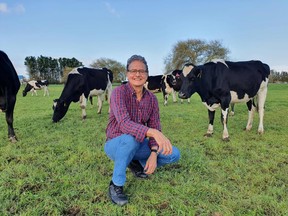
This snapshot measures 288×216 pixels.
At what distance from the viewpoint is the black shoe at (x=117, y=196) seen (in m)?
2.68

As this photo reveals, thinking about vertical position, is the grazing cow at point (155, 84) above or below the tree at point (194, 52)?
below

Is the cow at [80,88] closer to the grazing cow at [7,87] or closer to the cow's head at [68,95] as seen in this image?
the cow's head at [68,95]

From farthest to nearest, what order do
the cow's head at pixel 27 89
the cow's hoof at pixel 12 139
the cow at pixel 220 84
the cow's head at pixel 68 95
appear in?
1. the cow's head at pixel 27 89
2. the cow's head at pixel 68 95
3. the cow at pixel 220 84
4. the cow's hoof at pixel 12 139

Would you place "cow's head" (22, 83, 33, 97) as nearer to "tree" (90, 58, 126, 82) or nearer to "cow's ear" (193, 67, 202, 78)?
"cow's ear" (193, 67, 202, 78)

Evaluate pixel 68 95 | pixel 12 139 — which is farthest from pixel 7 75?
pixel 68 95

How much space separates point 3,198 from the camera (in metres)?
2.82

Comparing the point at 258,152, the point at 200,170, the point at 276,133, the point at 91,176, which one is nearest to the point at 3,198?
the point at 91,176

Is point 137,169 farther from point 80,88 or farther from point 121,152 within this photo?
point 80,88

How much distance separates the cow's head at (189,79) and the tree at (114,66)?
54.7m

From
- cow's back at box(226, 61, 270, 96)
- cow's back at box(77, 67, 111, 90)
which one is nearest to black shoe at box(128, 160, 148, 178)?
cow's back at box(226, 61, 270, 96)

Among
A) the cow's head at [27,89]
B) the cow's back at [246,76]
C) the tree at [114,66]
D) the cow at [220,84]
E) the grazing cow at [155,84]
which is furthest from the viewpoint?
the tree at [114,66]

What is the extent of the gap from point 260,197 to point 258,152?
1966 mm

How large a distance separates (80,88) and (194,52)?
117 feet

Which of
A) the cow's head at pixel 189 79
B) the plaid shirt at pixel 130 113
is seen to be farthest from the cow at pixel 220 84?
the plaid shirt at pixel 130 113
